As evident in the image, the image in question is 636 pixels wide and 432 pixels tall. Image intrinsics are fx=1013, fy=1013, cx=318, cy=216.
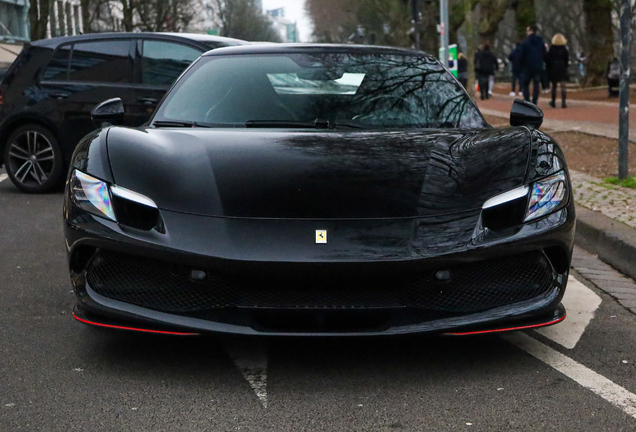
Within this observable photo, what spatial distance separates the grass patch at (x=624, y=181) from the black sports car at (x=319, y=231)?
514 centimetres

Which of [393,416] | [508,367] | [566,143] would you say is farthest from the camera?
[566,143]

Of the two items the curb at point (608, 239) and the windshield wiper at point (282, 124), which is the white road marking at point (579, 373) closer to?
the windshield wiper at point (282, 124)

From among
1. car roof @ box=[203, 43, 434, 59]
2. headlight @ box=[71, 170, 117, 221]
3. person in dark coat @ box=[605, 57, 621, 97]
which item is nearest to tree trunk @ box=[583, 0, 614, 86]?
person in dark coat @ box=[605, 57, 621, 97]

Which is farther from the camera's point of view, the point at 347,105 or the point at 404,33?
the point at 404,33

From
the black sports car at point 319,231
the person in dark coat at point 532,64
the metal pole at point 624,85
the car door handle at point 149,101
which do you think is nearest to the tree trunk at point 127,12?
the person in dark coat at point 532,64

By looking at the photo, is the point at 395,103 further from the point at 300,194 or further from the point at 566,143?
the point at 566,143

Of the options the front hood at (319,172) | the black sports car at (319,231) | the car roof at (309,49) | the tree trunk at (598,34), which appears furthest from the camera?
the tree trunk at (598,34)

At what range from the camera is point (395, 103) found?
16.3ft

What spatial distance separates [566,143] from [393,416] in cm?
1143

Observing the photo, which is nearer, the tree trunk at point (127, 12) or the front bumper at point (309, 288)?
the front bumper at point (309, 288)

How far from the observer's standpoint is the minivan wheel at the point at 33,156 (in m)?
10.1

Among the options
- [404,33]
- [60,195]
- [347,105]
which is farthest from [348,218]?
[404,33]

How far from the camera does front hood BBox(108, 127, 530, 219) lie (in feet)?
12.5

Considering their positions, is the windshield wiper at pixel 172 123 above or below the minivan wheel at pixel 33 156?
above
